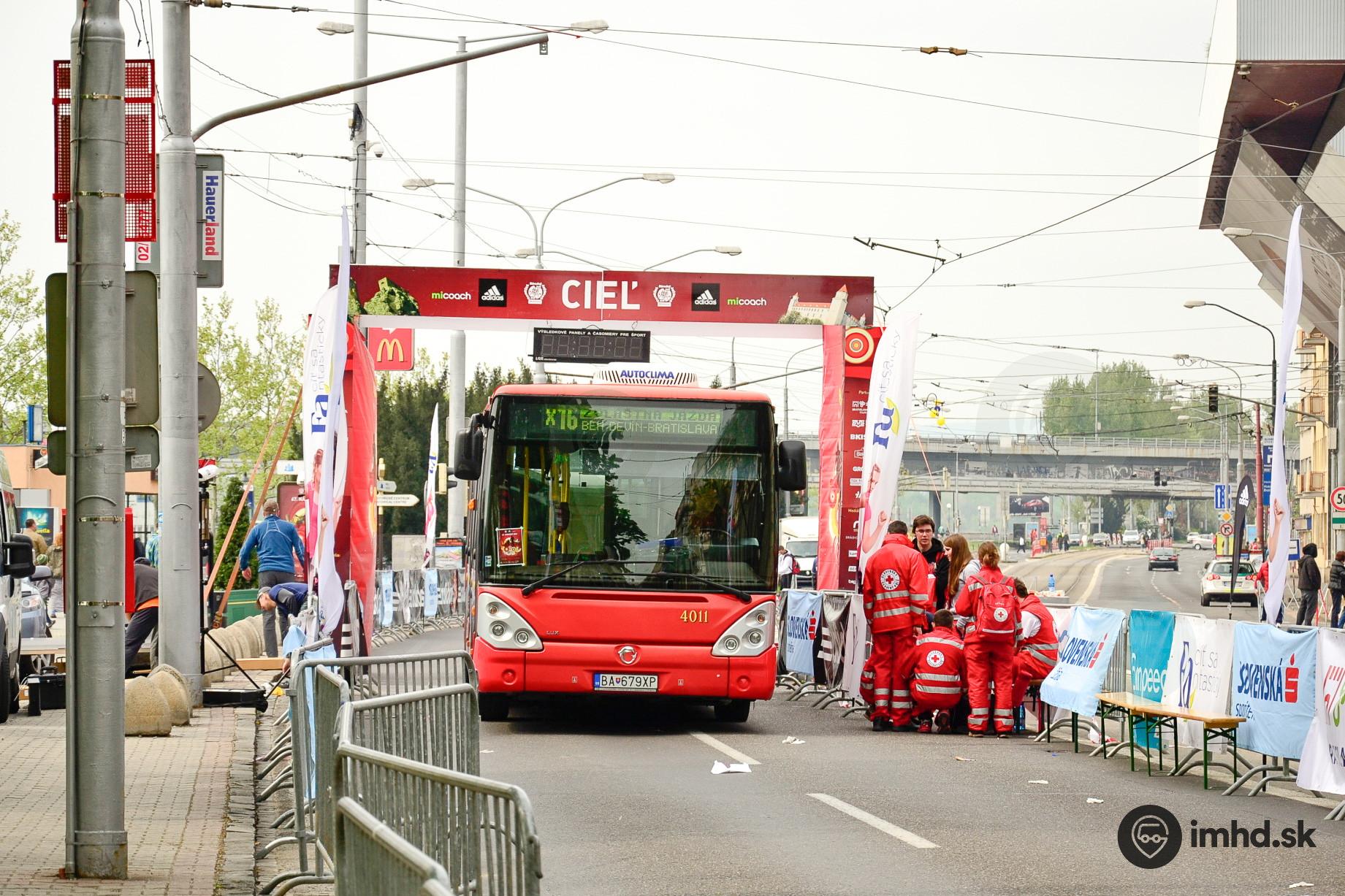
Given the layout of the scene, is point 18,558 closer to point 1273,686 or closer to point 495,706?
point 495,706

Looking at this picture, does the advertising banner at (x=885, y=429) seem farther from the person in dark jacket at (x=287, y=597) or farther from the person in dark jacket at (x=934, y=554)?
the person in dark jacket at (x=287, y=597)

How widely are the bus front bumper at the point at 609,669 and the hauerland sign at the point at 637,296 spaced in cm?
856

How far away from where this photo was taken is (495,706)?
639 inches

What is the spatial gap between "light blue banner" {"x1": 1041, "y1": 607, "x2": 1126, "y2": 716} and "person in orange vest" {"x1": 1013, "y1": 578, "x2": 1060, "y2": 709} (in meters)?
0.13

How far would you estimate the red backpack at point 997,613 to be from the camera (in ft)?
49.7

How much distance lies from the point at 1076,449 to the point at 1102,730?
362 feet

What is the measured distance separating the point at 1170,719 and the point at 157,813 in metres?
7.67

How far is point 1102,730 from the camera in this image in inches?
569

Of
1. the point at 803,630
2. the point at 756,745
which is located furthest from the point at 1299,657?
the point at 803,630

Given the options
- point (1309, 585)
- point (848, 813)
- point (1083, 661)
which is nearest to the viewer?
point (848, 813)

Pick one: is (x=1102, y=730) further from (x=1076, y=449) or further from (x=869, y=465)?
(x=1076, y=449)

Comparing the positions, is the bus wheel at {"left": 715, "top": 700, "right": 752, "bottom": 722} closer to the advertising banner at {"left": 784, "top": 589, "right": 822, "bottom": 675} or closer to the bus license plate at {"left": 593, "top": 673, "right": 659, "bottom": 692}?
the bus license plate at {"left": 593, "top": 673, "right": 659, "bottom": 692}

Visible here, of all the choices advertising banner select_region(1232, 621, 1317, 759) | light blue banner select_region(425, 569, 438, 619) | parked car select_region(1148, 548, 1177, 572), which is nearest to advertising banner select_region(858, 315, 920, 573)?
advertising banner select_region(1232, 621, 1317, 759)

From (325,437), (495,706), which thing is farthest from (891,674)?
(325,437)
